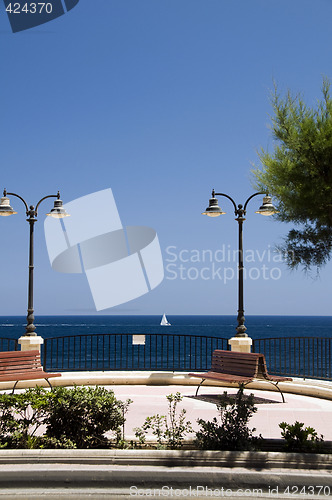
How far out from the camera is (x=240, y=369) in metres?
10.4

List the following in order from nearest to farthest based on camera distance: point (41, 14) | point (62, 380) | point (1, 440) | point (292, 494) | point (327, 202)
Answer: point (292, 494) → point (1, 440) → point (327, 202) → point (41, 14) → point (62, 380)

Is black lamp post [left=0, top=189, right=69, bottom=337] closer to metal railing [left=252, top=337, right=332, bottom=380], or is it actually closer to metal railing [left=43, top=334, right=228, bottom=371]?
metal railing [left=43, top=334, right=228, bottom=371]

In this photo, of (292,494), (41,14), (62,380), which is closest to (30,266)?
(62,380)

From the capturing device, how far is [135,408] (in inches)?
364

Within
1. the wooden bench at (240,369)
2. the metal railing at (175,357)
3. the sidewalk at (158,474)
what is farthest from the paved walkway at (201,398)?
the sidewalk at (158,474)

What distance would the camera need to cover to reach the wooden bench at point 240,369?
32.7 ft

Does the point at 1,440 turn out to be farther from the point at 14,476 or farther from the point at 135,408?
the point at 135,408

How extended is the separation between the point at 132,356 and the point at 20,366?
600 cm

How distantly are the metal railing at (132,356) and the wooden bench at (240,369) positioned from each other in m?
0.35

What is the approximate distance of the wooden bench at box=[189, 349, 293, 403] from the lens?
9.95 meters

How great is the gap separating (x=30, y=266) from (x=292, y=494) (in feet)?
31.1

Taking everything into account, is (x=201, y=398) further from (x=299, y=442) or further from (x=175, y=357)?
(x=175, y=357)

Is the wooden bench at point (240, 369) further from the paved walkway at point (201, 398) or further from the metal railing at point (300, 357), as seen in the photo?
the paved walkway at point (201, 398)

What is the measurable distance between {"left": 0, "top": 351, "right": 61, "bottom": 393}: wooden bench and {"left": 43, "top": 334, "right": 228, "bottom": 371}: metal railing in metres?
0.33
